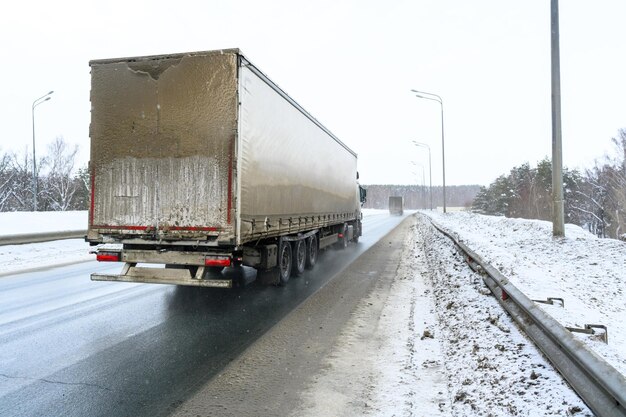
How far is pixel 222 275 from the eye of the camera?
9602 millimetres

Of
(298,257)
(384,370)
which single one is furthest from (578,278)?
(298,257)

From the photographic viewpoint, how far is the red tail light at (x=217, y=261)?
6391mm

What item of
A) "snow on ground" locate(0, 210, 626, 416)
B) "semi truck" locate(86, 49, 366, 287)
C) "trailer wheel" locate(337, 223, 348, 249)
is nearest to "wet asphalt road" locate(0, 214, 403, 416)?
"semi truck" locate(86, 49, 366, 287)

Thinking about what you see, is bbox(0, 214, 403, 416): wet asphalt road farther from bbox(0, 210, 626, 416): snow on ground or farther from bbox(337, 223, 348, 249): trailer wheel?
bbox(337, 223, 348, 249): trailer wheel

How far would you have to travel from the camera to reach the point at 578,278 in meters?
7.29

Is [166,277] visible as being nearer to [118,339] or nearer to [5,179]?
[118,339]

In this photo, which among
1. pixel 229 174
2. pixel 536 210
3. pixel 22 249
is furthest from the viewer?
pixel 536 210

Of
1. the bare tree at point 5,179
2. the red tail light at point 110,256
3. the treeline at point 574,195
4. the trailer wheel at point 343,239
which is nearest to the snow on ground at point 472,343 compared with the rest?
the red tail light at point 110,256

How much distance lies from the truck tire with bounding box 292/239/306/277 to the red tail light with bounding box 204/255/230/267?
335cm

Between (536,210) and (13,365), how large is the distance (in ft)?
235

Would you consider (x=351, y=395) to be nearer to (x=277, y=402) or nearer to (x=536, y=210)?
(x=277, y=402)

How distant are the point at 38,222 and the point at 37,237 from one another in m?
6.62

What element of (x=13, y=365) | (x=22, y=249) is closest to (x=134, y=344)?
(x=13, y=365)

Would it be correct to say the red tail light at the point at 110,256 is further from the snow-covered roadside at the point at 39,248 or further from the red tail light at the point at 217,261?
the snow-covered roadside at the point at 39,248
